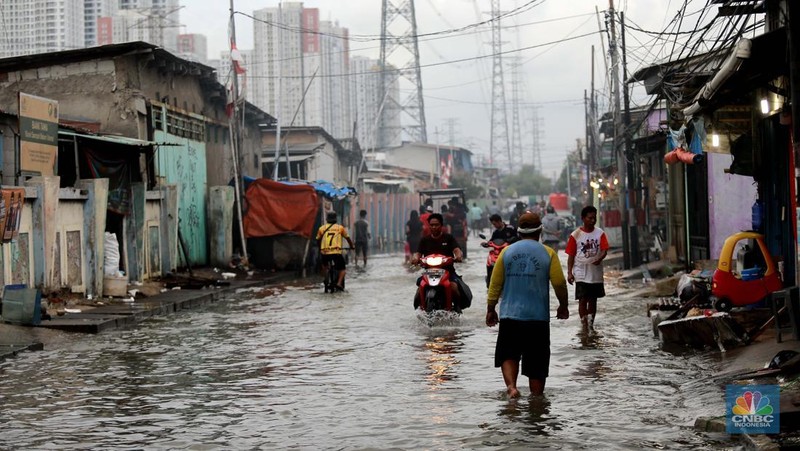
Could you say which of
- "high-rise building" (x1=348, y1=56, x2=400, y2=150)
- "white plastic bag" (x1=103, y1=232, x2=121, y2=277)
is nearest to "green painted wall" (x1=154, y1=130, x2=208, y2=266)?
"white plastic bag" (x1=103, y1=232, x2=121, y2=277)

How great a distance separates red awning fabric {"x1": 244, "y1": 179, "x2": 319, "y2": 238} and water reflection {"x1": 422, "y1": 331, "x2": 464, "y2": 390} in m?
16.5

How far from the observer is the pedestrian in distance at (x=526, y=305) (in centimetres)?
969

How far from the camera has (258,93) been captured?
A: 8231cm

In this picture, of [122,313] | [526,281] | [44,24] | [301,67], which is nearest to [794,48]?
[526,281]

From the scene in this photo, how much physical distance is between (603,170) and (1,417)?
42563 mm

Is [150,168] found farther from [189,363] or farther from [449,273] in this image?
[189,363]

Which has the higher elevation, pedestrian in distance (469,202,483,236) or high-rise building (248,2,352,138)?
high-rise building (248,2,352,138)

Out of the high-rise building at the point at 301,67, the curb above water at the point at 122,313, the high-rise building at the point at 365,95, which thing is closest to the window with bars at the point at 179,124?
the curb above water at the point at 122,313

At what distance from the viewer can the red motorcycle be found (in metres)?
16.2

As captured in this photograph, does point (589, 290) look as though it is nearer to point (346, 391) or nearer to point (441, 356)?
point (441, 356)

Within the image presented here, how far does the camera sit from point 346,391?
34.3 feet

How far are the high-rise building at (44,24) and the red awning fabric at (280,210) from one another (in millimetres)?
32515

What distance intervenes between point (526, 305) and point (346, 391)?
6.63ft

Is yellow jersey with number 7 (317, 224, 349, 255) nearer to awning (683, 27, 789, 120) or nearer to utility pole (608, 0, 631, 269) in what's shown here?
utility pole (608, 0, 631, 269)
